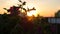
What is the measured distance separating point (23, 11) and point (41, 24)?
38cm

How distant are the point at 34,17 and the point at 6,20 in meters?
0.52

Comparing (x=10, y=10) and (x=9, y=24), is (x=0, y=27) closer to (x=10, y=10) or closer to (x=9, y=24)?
(x=9, y=24)

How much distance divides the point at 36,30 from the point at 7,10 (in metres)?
0.61

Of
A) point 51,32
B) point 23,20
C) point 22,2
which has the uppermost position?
point 22,2

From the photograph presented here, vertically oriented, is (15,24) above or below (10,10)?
below

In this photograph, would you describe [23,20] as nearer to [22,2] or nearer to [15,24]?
[15,24]

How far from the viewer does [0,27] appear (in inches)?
121

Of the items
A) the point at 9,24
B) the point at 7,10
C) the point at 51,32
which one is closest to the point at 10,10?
the point at 7,10

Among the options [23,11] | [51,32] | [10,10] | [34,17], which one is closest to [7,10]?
[10,10]

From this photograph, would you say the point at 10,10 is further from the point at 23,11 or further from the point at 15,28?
the point at 15,28

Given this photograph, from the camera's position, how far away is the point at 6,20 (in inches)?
123

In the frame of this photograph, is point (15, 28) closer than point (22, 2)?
Yes

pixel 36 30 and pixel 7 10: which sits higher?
pixel 7 10

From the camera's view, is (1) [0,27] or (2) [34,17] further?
(2) [34,17]
